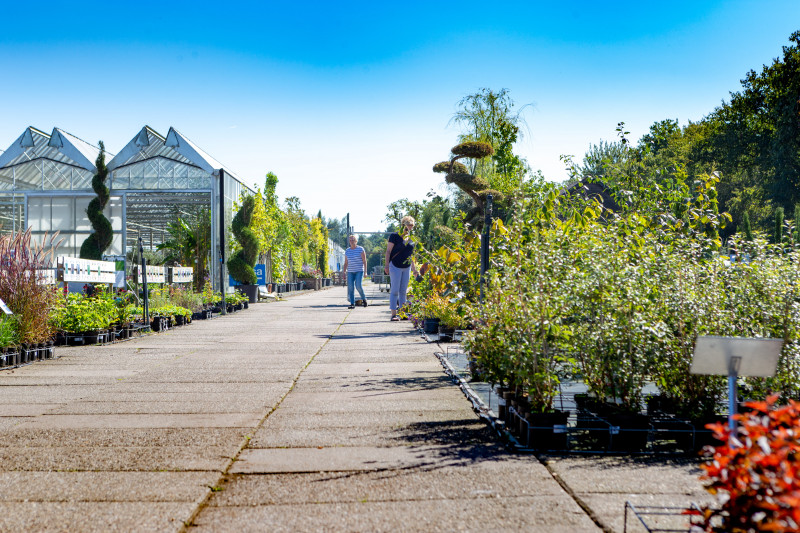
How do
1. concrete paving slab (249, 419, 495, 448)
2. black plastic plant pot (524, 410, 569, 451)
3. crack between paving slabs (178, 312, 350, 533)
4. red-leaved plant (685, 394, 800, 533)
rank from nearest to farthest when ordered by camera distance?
red-leaved plant (685, 394, 800, 533) < crack between paving slabs (178, 312, 350, 533) < black plastic plant pot (524, 410, 569, 451) < concrete paving slab (249, 419, 495, 448)

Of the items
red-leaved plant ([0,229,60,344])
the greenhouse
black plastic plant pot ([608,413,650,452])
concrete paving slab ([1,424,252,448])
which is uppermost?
the greenhouse

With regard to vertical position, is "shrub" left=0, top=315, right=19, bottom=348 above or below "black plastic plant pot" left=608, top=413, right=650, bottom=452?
above

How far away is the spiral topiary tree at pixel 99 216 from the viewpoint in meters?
24.1

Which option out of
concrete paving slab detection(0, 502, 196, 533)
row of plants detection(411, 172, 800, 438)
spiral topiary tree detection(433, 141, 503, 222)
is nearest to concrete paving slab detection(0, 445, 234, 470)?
concrete paving slab detection(0, 502, 196, 533)

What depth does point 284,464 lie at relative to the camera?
337 cm

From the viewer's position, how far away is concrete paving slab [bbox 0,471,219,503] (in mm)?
2873

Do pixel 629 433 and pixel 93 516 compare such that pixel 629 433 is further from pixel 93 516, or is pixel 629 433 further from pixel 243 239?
pixel 243 239

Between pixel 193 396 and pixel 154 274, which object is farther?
pixel 154 274

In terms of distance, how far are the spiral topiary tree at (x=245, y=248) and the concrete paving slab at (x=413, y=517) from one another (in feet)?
67.0

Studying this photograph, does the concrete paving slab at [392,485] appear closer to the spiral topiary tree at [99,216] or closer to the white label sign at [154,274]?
the white label sign at [154,274]

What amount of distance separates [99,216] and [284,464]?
23250 millimetres

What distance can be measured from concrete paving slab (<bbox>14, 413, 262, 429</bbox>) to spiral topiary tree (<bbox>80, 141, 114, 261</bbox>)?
69.8ft

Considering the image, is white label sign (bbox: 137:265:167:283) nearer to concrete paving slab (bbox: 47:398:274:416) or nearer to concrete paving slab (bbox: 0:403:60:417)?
concrete paving slab (bbox: 0:403:60:417)

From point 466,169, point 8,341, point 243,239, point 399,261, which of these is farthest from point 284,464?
point 243,239
